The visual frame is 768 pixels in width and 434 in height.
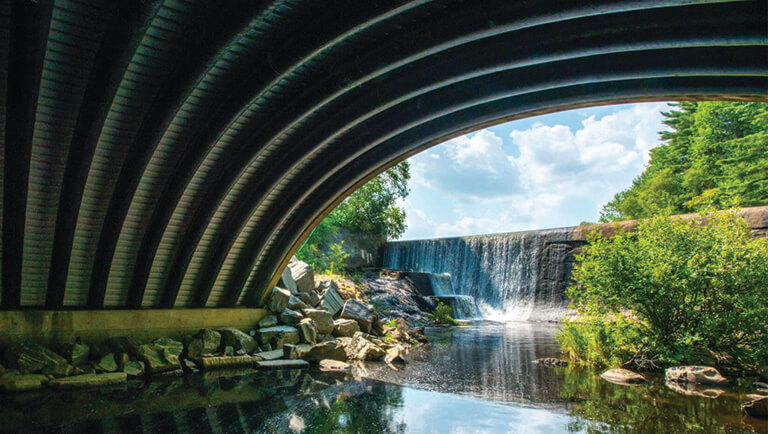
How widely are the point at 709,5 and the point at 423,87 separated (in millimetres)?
3783

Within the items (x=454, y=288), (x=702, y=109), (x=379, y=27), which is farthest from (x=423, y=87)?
(x=702, y=109)

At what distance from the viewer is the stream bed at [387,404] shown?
5.38 m

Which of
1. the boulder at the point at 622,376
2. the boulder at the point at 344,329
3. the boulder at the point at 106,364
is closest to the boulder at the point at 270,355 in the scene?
the boulder at the point at 344,329

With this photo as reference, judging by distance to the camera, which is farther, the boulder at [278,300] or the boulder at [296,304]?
the boulder at [296,304]

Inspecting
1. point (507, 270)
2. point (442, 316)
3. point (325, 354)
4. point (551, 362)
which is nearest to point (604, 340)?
point (551, 362)

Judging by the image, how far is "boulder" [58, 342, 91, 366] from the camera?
28.8ft

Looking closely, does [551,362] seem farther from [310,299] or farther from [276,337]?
[310,299]

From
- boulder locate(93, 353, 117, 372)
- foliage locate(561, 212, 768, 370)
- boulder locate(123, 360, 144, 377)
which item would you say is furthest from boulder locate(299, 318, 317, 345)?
foliage locate(561, 212, 768, 370)

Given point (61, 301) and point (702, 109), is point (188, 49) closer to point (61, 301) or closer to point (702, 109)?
point (61, 301)

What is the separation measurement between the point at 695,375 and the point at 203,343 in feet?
32.9

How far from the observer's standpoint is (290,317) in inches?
481

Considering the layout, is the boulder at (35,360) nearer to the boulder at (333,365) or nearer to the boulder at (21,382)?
the boulder at (21,382)

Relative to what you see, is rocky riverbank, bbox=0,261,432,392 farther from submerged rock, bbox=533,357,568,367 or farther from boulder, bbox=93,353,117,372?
submerged rock, bbox=533,357,568,367

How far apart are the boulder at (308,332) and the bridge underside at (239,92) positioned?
9.06 feet
